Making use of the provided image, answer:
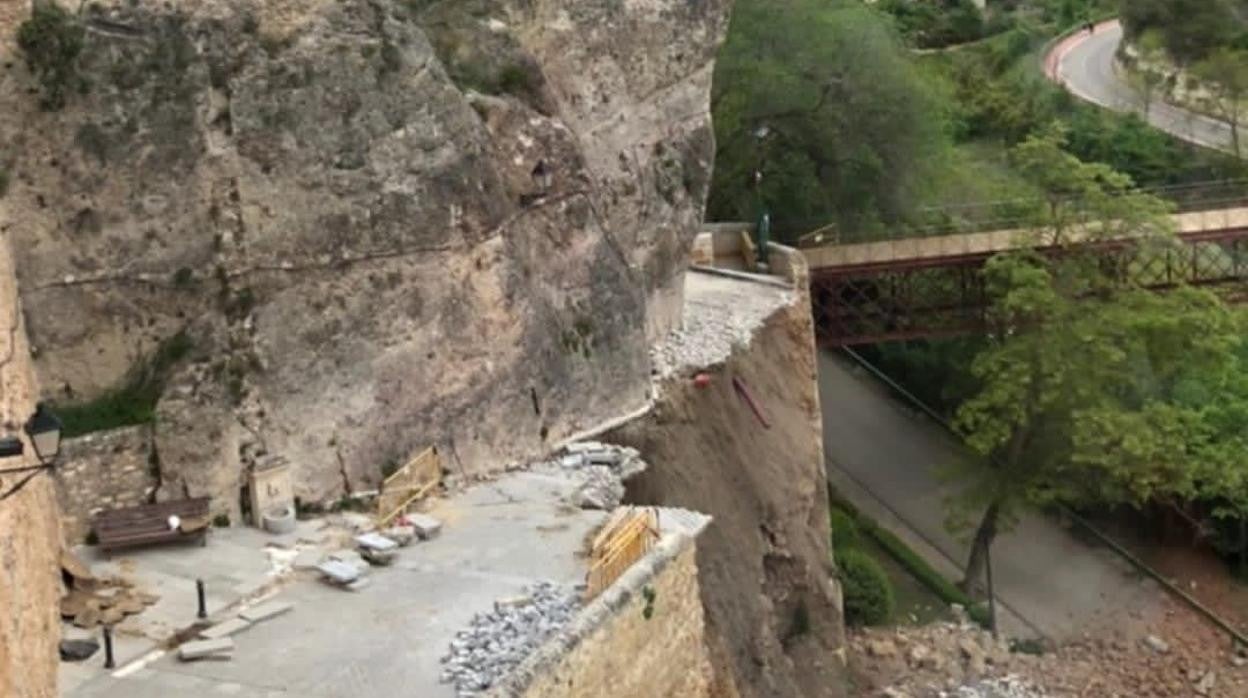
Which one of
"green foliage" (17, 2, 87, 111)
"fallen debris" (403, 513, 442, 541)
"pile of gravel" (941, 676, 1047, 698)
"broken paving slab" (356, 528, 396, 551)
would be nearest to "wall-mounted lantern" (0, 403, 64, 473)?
"broken paving slab" (356, 528, 396, 551)

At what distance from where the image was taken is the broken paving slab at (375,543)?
57.6 feet

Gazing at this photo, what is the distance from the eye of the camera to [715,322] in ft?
90.2

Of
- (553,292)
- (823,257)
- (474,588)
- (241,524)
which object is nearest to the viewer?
(474,588)

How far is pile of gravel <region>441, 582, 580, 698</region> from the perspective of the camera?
1463 centimetres

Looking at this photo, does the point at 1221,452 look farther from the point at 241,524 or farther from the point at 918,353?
the point at 241,524

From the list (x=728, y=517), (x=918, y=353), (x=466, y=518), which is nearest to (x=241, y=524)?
(x=466, y=518)

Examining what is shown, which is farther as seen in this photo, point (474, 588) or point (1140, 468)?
point (1140, 468)

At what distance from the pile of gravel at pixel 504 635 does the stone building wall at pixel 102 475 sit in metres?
4.61

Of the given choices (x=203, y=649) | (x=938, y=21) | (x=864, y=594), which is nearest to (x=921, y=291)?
(x=864, y=594)

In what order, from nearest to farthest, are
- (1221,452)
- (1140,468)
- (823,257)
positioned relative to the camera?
(1140,468) < (1221,452) < (823,257)

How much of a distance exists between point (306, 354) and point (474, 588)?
3880 millimetres

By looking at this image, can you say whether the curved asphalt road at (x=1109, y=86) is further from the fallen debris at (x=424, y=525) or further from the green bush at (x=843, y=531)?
the fallen debris at (x=424, y=525)

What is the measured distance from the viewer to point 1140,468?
27.7 meters

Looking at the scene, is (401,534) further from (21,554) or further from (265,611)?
(21,554)
